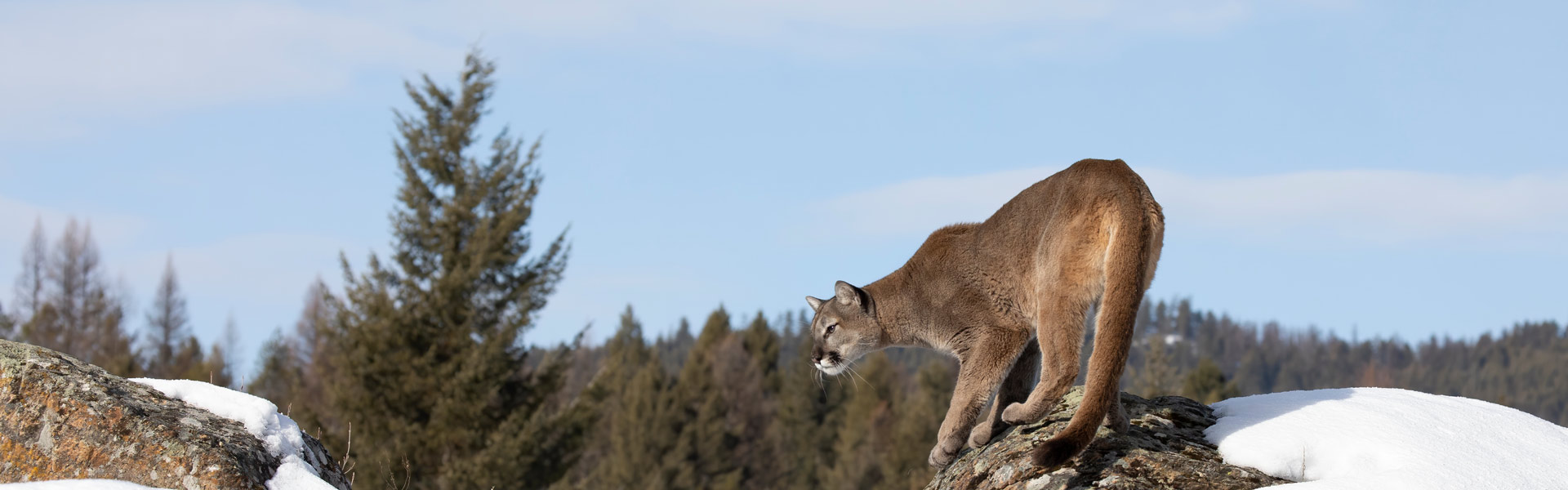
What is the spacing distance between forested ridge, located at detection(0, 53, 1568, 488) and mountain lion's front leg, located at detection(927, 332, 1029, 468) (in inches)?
50.9

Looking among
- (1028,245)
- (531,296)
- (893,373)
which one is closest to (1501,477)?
(1028,245)

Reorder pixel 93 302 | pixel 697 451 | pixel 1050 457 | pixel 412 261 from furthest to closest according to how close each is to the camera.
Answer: pixel 93 302, pixel 697 451, pixel 412 261, pixel 1050 457

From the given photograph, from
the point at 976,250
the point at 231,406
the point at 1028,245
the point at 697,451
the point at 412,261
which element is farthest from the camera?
the point at 697,451

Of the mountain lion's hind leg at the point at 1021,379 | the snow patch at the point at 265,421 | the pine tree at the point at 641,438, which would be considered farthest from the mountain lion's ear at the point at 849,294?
the pine tree at the point at 641,438

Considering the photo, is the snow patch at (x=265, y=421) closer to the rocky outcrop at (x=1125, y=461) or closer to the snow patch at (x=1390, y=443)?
the rocky outcrop at (x=1125, y=461)

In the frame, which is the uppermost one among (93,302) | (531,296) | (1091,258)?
(93,302)

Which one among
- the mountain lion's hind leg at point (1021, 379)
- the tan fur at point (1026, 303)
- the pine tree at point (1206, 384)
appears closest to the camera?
the tan fur at point (1026, 303)

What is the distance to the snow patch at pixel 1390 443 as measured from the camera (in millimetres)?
6922

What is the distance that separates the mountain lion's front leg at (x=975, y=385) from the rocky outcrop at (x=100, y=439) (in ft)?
14.3

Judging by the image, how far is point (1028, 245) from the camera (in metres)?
8.49

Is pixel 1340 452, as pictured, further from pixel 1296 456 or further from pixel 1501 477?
pixel 1501 477

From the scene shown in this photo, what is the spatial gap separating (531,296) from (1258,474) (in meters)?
23.7

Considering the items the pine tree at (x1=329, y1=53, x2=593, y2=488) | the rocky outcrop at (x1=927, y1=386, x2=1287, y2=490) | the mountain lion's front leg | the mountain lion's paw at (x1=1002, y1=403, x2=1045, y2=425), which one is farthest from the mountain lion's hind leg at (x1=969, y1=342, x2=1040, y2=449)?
the pine tree at (x1=329, y1=53, x2=593, y2=488)

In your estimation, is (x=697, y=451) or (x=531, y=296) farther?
(x=697, y=451)
